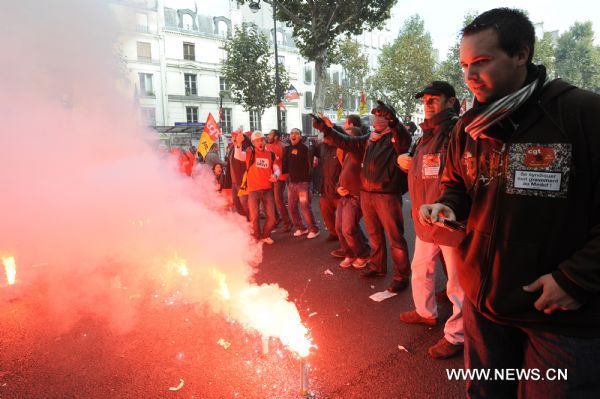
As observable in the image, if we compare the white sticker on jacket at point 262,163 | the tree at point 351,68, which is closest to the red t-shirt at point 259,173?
the white sticker on jacket at point 262,163

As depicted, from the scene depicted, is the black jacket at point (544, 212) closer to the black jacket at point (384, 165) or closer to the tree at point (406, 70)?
the black jacket at point (384, 165)

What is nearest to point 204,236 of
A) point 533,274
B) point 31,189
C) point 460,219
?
point 31,189

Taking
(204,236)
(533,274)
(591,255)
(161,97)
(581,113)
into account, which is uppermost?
(161,97)

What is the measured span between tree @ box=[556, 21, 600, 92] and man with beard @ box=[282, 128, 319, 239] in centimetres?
4840

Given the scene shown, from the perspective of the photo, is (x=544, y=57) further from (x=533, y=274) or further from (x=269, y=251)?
(x=533, y=274)

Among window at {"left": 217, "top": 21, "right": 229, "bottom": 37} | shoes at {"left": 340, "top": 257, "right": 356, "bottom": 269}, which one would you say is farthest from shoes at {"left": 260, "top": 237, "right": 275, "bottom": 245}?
window at {"left": 217, "top": 21, "right": 229, "bottom": 37}

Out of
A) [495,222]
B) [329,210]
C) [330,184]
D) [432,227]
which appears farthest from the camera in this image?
[329,210]

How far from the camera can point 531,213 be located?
1428 millimetres

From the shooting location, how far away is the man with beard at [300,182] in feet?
25.7

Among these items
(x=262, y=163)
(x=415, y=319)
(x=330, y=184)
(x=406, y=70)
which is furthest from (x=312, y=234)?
(x=406, y=70)

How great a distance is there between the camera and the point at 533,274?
144 centimetres

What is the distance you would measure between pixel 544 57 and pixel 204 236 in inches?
1799

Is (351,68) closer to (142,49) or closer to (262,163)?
(142,49)

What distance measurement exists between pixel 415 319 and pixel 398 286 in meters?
0.83
